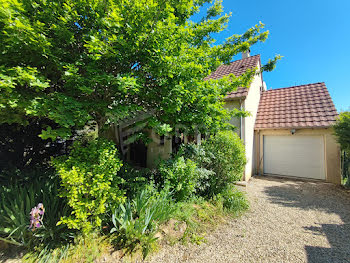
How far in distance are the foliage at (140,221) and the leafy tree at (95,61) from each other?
1977 millimetres

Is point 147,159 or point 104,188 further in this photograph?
point 147,159

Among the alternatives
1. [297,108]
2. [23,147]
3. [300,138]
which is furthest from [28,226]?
[297,108]

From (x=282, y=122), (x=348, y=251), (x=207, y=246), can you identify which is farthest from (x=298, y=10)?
(x=207, y=246)

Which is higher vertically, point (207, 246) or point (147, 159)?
point (147, 159)

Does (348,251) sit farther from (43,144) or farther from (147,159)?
(43,144)

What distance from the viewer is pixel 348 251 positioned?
3.43 meters

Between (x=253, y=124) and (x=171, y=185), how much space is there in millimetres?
8420

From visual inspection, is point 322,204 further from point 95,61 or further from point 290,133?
point 95,61

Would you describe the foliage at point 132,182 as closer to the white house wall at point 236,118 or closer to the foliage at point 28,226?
the foliage at point 28,226

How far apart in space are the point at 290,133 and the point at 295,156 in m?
1.49

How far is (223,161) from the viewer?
5.66m

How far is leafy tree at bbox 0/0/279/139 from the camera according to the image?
107 inches

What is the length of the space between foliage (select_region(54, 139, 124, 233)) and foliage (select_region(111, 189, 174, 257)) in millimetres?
452

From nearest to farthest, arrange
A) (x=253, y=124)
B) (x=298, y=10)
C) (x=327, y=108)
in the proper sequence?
(x=298, y=10) → (x=327, y=108) → (x=253, y=124)
